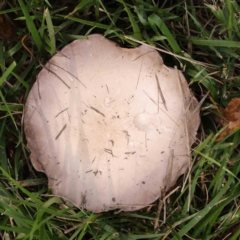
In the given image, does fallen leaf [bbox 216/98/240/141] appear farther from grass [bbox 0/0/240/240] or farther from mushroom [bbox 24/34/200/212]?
mushroom [bbox 24/34/200/212]

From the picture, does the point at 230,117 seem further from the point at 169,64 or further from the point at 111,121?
the point at 111,121

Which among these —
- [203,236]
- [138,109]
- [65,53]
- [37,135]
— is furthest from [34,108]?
[203,236]

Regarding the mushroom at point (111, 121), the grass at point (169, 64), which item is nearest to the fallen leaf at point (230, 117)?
the grass at point (169, 64)

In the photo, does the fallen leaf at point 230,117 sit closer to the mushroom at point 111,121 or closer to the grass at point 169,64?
the grass at point 169,64

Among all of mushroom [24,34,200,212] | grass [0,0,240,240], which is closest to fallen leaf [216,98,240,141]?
grass [0,0,240,240]

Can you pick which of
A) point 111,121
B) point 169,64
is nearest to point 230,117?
point 169,64

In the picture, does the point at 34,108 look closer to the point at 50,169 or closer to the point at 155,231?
the point at 50,169
